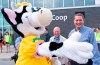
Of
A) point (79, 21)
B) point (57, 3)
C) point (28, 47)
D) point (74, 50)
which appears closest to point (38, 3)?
point (57, 3)

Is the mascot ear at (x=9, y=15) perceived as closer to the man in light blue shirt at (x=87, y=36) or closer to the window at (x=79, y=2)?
the man in light blue shirt at (x=87, y=36)

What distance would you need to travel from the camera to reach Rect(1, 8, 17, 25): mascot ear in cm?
493

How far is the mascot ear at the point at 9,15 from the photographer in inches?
194

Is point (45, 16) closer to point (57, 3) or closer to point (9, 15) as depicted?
point (9, 15)

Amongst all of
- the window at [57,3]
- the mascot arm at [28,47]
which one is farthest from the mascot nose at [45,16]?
the window at [57,3]

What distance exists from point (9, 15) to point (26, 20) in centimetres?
25

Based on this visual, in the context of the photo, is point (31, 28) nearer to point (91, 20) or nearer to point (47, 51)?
point (47, 51)

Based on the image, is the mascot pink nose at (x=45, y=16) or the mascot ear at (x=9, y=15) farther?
the mascot ear at (x=9, y=15)

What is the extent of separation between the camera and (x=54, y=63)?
16.4 ft

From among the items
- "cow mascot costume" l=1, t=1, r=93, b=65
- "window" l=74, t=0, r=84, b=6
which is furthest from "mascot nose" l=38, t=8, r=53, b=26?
"window" l=74, t=0, r=84, b=6

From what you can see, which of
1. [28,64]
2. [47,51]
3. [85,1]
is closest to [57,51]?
[47,51]

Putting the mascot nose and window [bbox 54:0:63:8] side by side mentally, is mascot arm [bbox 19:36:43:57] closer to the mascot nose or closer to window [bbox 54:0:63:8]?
the mascot nose

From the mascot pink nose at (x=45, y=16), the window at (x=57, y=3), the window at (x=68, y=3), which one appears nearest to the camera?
the mascot pink nose at (x=45, y=16)

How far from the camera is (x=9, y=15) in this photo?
4.95 meters
